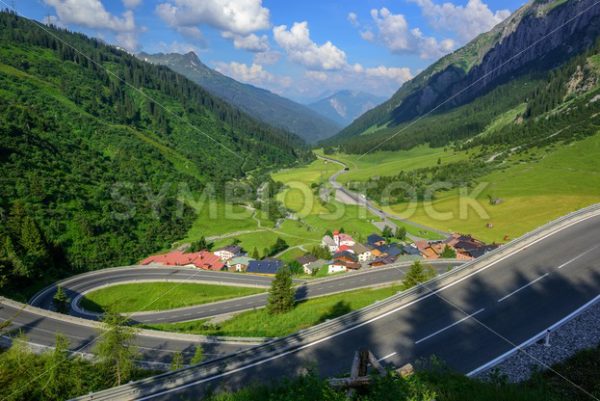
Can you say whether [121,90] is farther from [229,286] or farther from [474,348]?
[474,348]

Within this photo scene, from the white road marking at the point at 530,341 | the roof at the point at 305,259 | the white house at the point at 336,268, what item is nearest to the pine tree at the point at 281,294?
the white road marking at the point at 530,341

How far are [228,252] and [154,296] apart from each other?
24.8 m

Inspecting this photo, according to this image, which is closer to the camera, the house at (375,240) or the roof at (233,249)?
the roof at (233,249)

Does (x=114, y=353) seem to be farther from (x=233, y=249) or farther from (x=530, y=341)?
(x=233, y=249)


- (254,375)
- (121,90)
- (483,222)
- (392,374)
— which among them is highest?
(121,90)

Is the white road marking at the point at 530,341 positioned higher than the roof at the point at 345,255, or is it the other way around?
the white road marking at the point at 530,341

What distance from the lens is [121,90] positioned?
18850cm

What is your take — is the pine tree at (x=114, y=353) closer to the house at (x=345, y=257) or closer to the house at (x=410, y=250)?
the house at (x=345, y=257)

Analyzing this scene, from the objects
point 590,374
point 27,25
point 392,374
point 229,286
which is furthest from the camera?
point 27,25

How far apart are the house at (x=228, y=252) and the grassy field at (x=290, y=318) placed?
35597mm

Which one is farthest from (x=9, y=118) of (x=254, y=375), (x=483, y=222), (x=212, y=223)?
(x=483, y=222)

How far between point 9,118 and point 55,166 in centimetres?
2204

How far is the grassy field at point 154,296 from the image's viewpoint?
56625mm

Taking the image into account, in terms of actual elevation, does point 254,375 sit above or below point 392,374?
below
